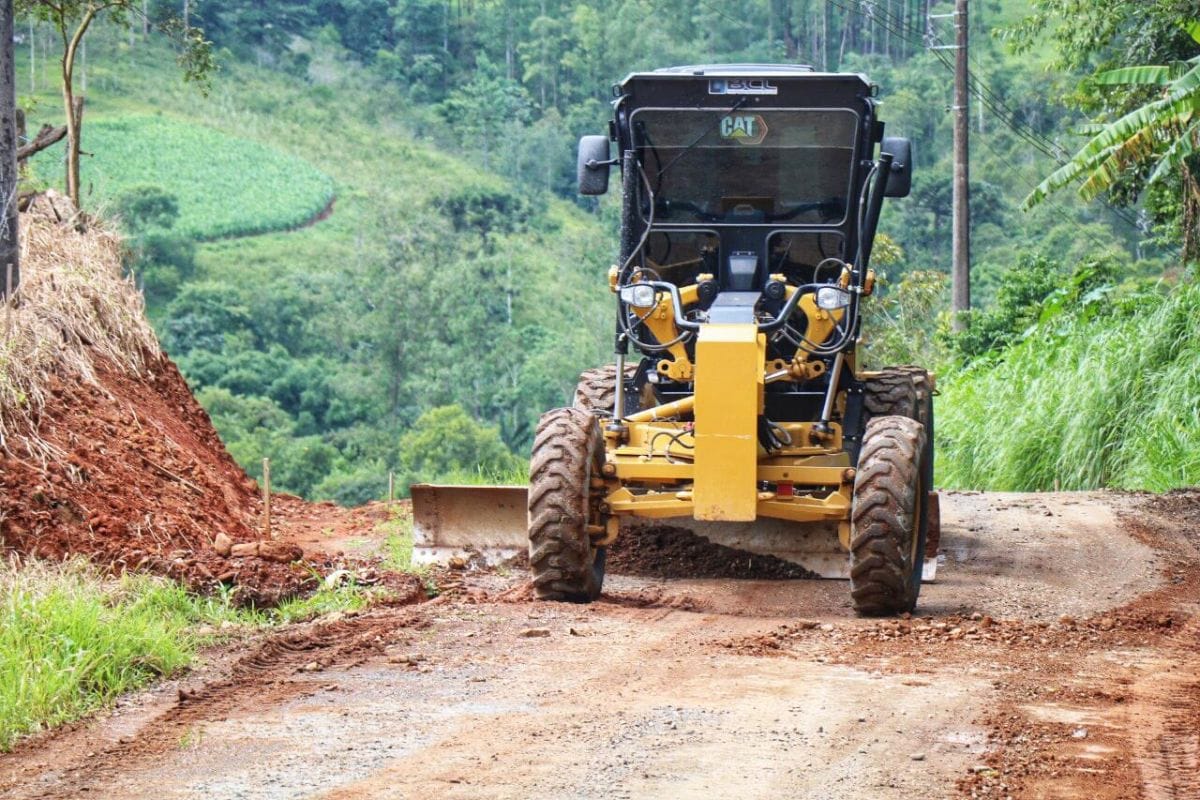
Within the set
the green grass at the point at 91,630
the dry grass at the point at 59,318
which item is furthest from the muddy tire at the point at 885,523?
the dry grass at the point at 59,318

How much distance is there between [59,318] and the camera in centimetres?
1335

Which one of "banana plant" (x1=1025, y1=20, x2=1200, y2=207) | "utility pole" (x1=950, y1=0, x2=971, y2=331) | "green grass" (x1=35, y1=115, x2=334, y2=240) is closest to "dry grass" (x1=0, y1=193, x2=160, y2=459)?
"banana plant" (x1=1025, y1=20, x2=1200, y2=207)

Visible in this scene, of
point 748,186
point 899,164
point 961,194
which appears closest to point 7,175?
point 748,186

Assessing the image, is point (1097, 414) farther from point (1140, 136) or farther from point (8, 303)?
point (8, 303)

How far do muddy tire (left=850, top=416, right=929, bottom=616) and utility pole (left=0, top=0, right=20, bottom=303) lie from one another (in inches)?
264

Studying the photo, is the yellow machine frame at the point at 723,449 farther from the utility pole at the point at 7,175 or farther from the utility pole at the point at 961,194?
the utility pole at the point at 961,194

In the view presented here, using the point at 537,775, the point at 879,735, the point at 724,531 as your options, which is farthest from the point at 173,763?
the point at 724,531

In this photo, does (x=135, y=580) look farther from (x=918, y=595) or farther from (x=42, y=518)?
(x=918, y=595)

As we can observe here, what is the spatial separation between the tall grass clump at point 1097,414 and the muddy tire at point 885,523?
8706mm

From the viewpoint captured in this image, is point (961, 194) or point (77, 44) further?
point (961, 194)

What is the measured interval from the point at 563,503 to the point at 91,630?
9.19 feet

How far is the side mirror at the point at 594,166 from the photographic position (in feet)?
35.0

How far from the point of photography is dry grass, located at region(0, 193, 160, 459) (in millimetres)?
11727

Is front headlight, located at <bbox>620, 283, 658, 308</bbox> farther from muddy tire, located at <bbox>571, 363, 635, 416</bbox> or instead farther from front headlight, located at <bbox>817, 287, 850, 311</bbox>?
muddy tire, located at <bbox>571, 363, 635, 416</bbox>
